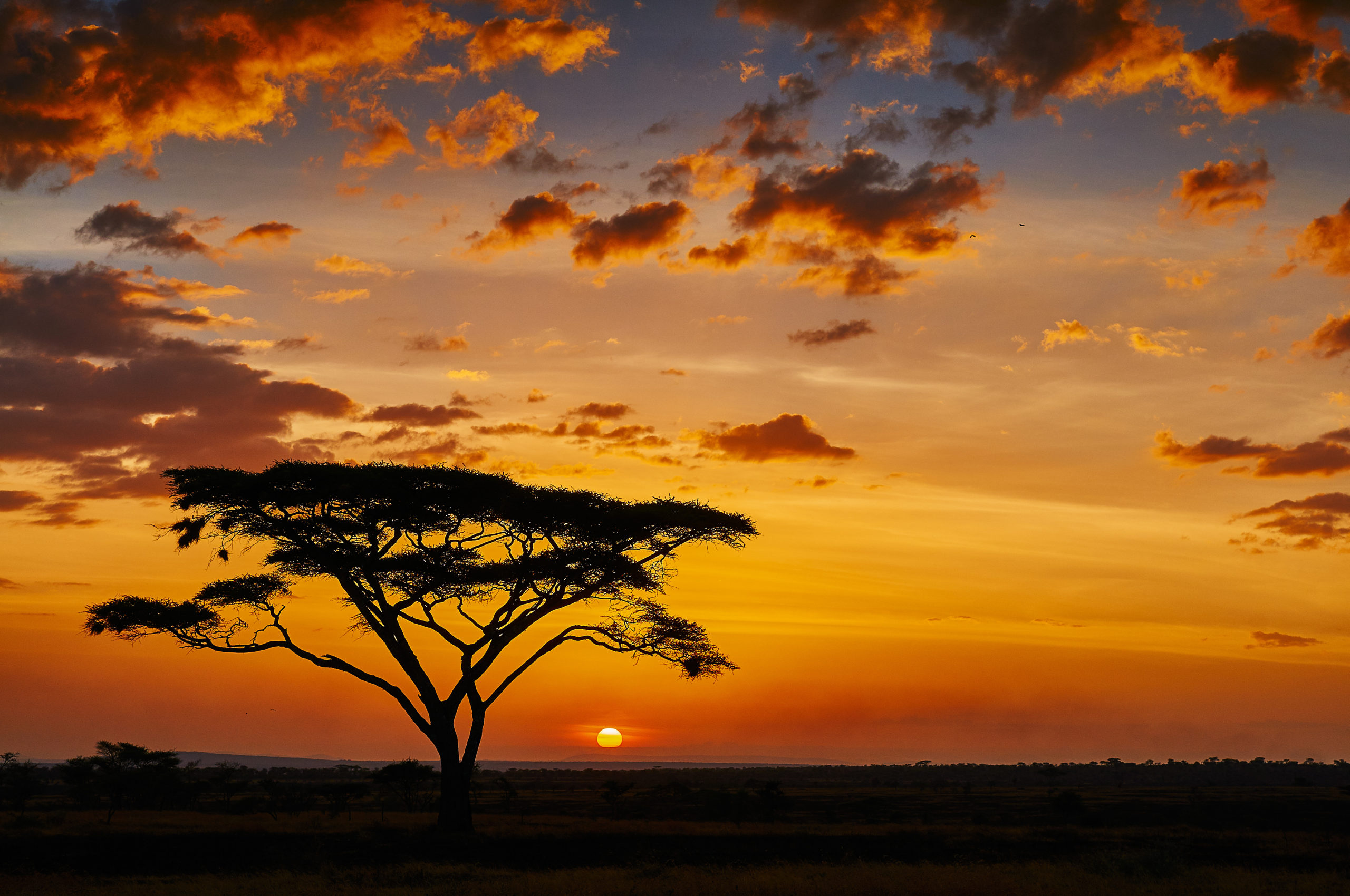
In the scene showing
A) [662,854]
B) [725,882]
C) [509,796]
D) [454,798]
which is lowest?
[509,796]

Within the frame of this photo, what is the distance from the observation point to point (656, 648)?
34531 mm

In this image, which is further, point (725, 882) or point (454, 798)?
point (454, 798)

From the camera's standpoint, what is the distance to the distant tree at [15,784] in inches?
2103

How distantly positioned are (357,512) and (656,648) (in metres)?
11.3

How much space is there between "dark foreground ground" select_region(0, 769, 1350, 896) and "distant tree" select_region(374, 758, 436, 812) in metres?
3.30

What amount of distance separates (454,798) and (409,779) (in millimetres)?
28493

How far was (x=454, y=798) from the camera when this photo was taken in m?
30.8

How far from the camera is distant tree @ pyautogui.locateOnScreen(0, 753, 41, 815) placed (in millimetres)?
53406

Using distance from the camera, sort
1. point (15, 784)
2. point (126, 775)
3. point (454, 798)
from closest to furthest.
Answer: point (454, 798) < point (126, 775) < point (15, 784)

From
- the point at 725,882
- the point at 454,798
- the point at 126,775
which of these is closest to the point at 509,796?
the point at 126,775

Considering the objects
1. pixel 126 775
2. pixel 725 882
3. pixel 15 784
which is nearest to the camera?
pixel 725 882

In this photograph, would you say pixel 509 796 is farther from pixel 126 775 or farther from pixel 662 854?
pixel 662 854

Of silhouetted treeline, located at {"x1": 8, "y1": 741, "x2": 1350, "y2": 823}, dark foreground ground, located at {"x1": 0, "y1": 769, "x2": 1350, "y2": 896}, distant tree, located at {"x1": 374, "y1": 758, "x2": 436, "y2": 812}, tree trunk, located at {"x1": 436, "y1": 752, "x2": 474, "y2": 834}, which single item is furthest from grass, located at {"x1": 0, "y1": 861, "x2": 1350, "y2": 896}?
distant tree, located at {"x1": 374, "y1": 758, "x2": 436, "y2": 812}

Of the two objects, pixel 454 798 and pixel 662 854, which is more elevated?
pixel 454 798
